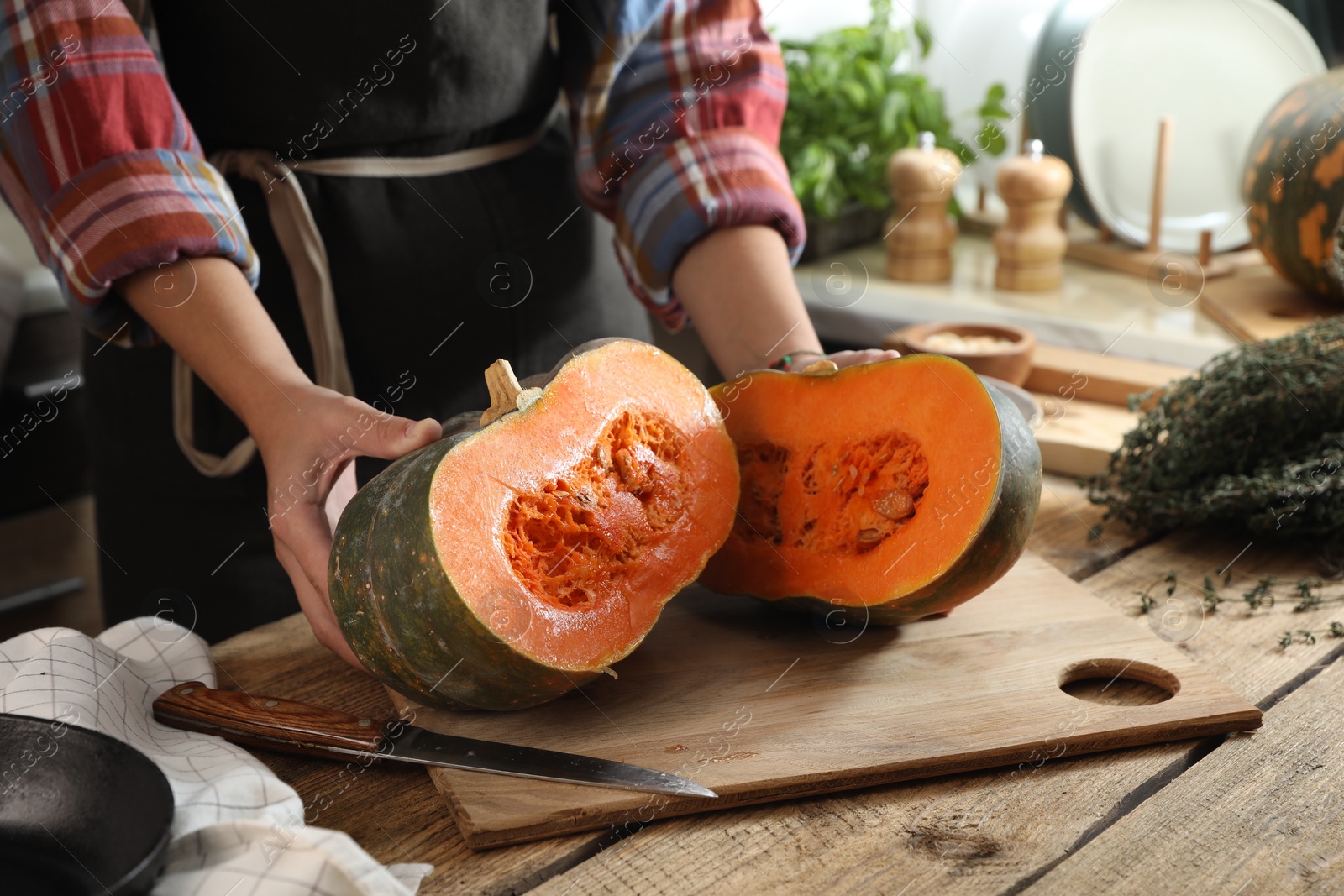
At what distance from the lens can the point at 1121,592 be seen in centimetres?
112

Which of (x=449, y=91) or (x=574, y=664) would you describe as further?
(x=449, y=91)

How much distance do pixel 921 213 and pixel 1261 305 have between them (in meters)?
0.64

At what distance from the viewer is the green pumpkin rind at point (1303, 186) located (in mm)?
1669

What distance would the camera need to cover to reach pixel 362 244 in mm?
1278

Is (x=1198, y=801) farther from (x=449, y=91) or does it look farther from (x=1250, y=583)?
(x=449, y=91)

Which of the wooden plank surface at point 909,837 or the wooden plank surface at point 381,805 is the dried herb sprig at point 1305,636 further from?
the wooden plank surface at point 381,805

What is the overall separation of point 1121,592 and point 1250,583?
124mm

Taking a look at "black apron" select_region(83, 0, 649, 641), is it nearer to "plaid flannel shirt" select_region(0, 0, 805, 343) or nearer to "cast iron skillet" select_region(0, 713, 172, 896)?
"plaid flannel shirt" select_region(0, 0, 805, 343)

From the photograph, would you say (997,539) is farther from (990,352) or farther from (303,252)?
(303,252)

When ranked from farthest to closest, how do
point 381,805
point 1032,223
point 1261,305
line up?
point 1032,223 → point 1261,305 → point 381,805

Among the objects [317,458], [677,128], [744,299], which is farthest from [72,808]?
[677,128]

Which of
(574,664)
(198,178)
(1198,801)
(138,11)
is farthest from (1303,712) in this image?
(138,11)

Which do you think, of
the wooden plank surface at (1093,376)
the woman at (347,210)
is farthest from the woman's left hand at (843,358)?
the wooden plank surface at (1093,376)

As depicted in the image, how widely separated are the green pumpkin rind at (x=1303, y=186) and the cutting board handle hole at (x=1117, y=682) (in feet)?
3.03
